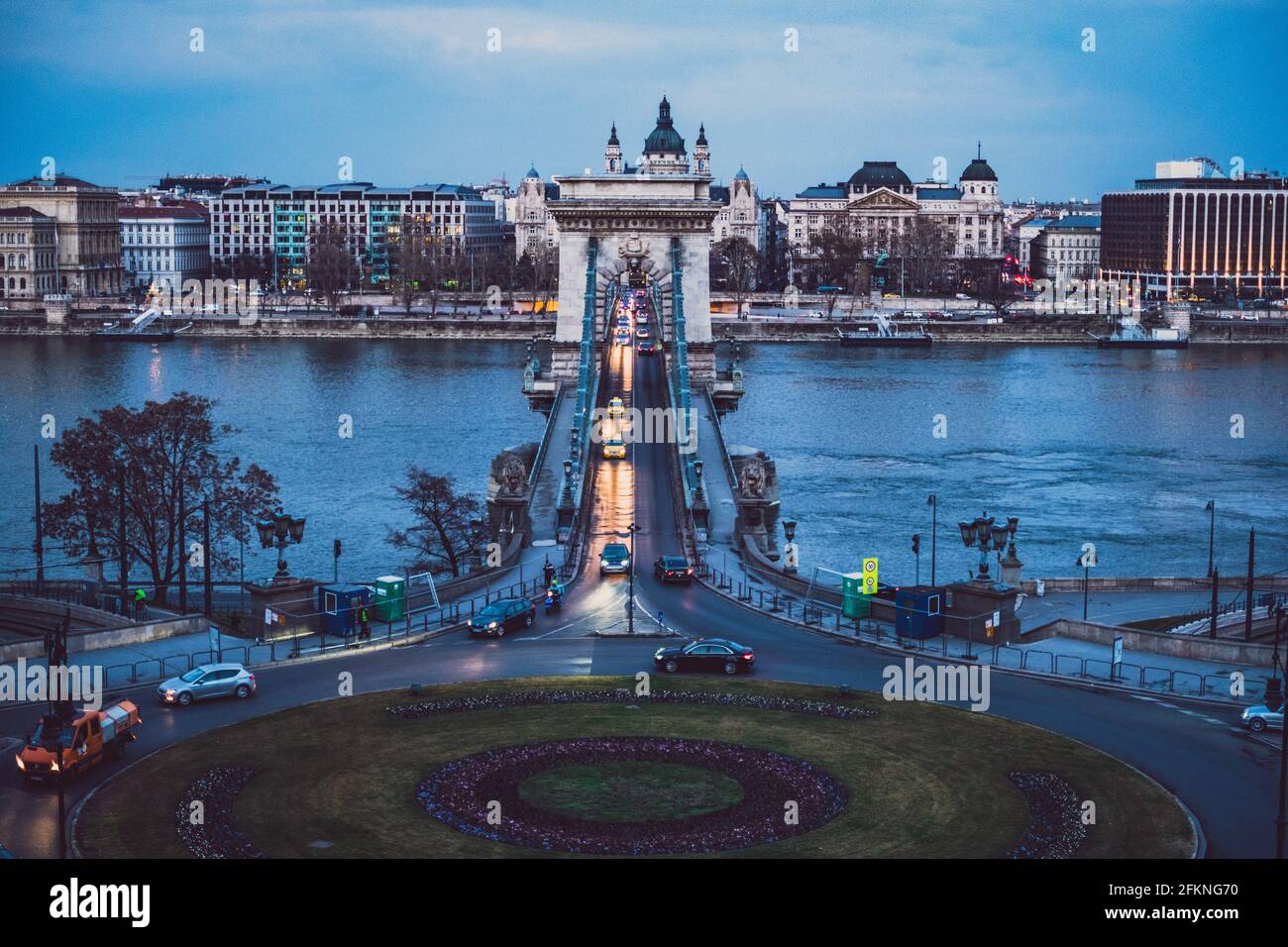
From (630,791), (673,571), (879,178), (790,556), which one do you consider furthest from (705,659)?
(879,178)

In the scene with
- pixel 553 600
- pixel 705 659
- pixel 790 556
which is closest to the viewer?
pixel 705 659

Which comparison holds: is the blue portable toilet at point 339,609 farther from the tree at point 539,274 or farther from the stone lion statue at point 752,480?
the tree at point 539,274

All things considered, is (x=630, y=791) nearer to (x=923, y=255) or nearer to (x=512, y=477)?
(x=512, y=477)

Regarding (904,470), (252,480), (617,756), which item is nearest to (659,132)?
(904,470)

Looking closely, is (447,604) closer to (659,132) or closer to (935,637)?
(935,637)

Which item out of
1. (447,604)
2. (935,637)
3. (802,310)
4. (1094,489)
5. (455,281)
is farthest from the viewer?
(455,281)

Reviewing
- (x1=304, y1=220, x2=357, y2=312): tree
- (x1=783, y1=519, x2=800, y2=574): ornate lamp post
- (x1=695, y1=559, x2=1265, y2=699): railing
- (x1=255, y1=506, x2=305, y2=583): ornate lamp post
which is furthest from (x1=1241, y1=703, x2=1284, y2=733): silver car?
(x1=304, y1=220, x2=357, y2=312): tree

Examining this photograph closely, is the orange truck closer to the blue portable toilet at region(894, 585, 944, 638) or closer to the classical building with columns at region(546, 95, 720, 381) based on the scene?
the blue portable toilet at region(894, 585, 944, 638)
